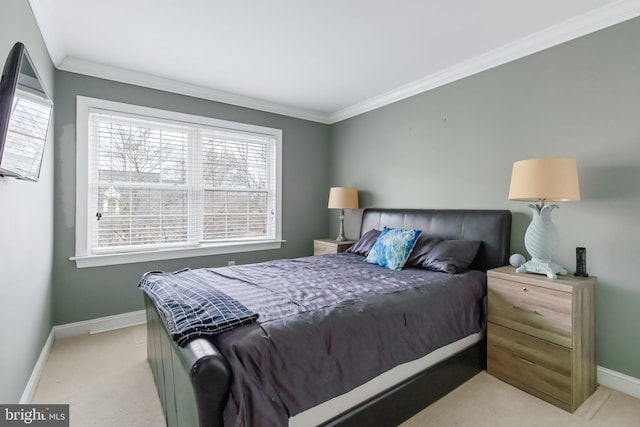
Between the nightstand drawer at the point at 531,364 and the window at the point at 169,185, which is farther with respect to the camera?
the window at the point at 169,185

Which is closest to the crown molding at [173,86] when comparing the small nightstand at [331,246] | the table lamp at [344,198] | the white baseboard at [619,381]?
the table lamp at [344,198]

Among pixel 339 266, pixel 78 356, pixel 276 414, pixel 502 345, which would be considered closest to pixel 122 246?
pixel 78 356

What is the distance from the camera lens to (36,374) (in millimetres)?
2092

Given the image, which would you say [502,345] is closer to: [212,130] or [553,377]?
[553,377]

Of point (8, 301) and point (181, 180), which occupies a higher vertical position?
point (181, 180)

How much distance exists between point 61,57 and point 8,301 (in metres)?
2.27

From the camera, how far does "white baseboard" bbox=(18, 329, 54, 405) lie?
1.83 metres

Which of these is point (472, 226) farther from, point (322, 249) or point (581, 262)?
point (322, 249)

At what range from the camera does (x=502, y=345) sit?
215 cm

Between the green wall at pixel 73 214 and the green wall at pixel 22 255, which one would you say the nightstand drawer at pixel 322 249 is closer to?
the green wall at pixel 73 214

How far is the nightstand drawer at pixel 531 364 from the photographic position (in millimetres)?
1859

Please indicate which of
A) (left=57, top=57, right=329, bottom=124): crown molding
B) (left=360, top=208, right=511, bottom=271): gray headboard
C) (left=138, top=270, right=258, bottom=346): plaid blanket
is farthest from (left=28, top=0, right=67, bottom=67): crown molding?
(left=360, top=208, right=511, bottom=271): gray headboard

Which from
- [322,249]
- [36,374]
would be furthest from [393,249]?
[36,374]

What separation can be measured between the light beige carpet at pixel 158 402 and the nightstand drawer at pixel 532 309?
0.43 meters
